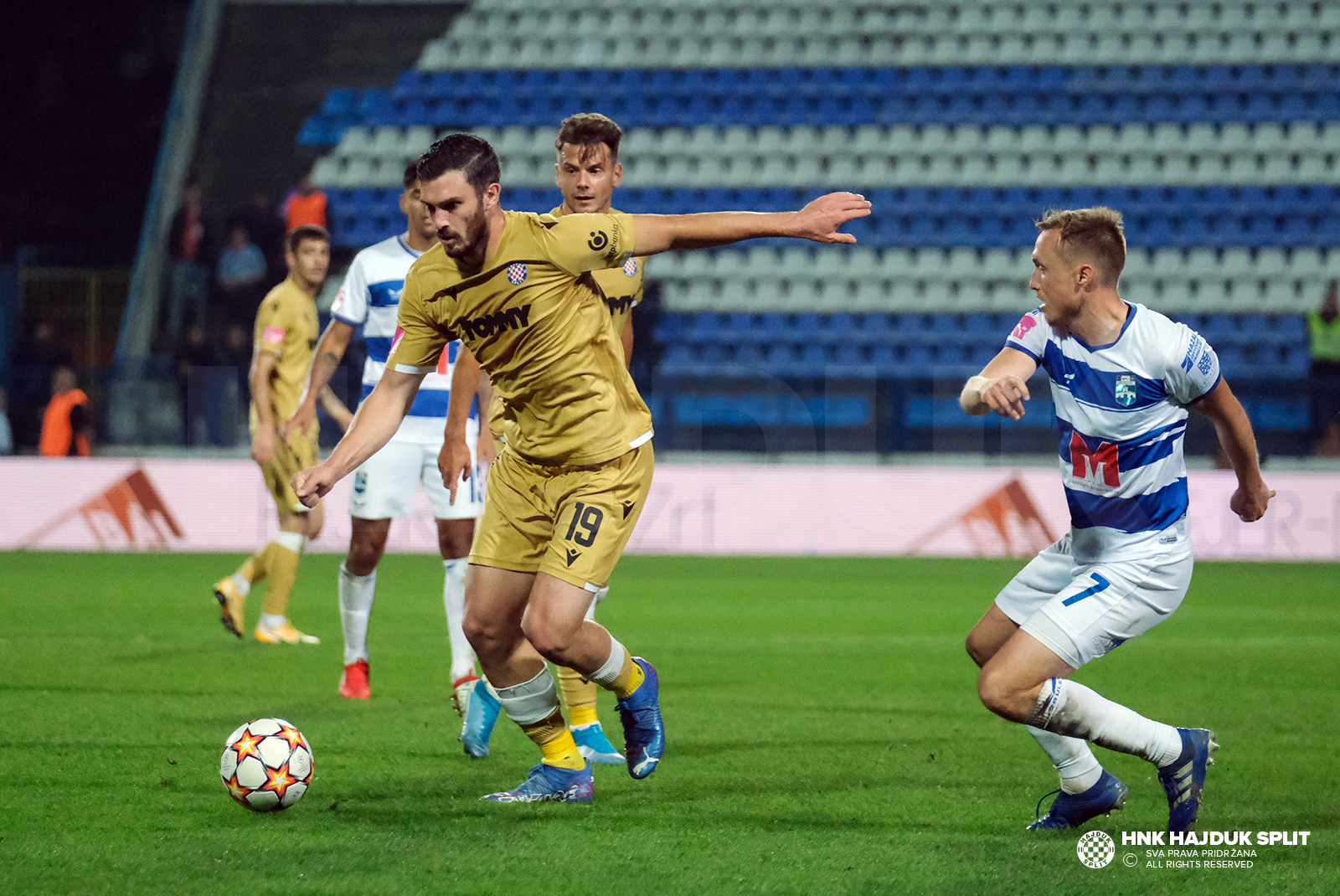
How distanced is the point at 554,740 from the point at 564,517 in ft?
2.44

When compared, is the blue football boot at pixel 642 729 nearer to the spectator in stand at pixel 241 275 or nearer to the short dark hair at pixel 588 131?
the short dark hair at pixel 588 131

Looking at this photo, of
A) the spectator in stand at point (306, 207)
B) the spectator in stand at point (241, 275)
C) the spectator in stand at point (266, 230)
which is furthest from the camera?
the spectator in stand at point (306, 207)

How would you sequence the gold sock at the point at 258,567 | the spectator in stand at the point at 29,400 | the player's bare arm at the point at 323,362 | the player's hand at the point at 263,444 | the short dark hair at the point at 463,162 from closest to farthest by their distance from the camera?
the short dark hair at the point at 463,162, the player's bare arm at the point at 323,362, the player's hand at the point at 263,444, the gold sock at the point at 258,567, the spectator in stand at the point at 29,400

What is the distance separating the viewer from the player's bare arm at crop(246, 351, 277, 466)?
8180 millimetres

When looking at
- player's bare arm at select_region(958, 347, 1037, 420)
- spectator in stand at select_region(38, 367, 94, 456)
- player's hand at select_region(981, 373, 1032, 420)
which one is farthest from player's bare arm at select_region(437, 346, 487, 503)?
spectator in stand at select_region(38, 367, 94, 456)

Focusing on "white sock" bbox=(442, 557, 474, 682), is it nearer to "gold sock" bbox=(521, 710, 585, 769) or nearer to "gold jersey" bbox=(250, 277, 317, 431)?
"gold sock" bbox=(521, 710, 585, 769)

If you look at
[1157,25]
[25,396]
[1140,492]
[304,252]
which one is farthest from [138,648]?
[1157,25]

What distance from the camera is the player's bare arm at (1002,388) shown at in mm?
3887

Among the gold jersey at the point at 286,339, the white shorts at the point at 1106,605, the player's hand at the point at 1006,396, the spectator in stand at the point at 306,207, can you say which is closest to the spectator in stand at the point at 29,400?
the spectator in stand at the point at 306,207

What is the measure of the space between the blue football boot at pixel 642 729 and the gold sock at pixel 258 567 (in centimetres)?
415

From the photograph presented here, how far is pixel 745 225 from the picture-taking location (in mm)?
4164

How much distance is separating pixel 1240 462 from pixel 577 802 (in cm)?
222

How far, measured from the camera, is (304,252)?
27.2ft

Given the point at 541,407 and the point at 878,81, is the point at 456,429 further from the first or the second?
the point at 878,81
